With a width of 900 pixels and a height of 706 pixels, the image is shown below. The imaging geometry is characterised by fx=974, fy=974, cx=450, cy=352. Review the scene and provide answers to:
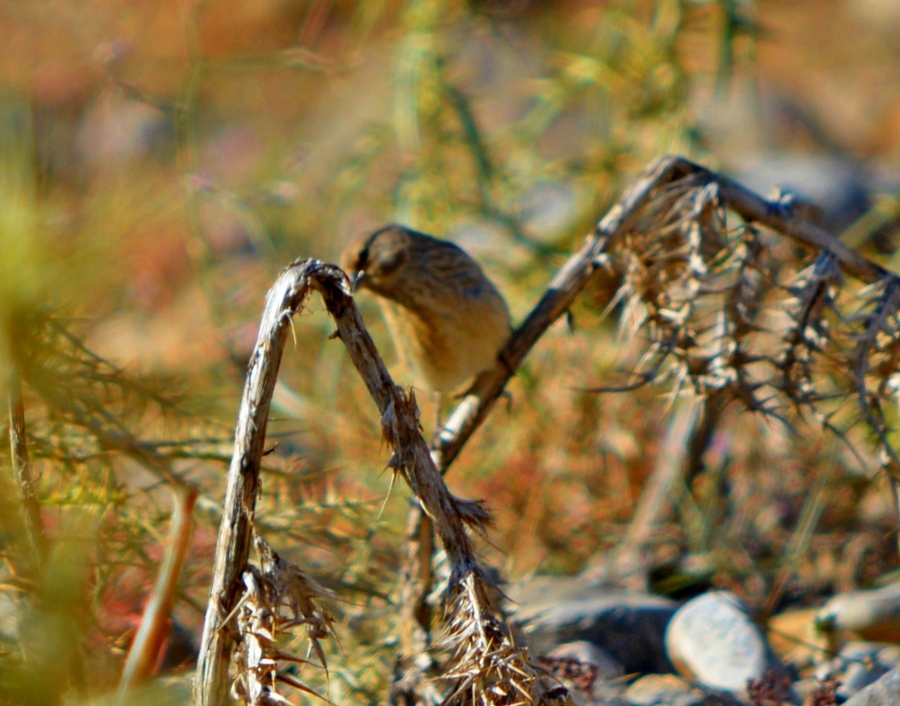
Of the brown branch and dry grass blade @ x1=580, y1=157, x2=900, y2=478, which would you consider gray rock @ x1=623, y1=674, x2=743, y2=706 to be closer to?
dry grass blade @ x1=580, y1=157, x2=900, y2=478

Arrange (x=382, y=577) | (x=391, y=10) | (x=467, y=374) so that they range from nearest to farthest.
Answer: (x=382, y=577), (x=467, y=374), (x=391, y=10)

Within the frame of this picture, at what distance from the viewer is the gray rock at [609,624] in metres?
2.91

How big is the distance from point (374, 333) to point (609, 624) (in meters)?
2.23

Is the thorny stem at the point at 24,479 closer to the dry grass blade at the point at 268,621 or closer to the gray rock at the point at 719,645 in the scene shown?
the dry grass blade at the point at 268,621

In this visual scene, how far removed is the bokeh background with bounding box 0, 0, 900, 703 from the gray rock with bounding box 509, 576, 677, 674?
49 cm

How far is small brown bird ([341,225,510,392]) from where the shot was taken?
10.3ft

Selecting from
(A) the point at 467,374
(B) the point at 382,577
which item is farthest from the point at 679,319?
(B) the point at 382,577

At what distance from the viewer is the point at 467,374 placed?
3.20m

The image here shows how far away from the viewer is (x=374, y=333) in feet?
15.8

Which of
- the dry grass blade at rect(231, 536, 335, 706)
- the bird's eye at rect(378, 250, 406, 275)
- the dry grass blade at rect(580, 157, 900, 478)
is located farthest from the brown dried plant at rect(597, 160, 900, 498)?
the dry grass blade at rect(231, 536, 335, 706)

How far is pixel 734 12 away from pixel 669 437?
66.7 inches

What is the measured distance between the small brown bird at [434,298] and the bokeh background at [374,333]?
0.34 meters

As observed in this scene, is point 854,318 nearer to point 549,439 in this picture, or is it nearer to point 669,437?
point 669,437

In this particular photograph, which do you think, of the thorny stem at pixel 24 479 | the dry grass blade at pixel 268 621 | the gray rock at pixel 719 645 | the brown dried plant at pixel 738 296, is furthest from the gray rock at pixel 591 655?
the thorny stem at pixel 24 479
